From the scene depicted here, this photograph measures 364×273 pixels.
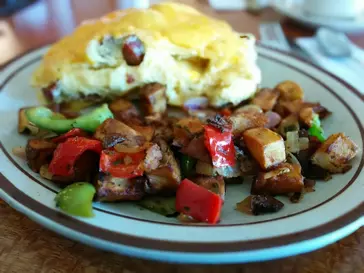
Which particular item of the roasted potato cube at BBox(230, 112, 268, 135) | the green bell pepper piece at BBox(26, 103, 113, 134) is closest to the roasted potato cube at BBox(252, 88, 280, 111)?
the roasted potato cube at BBox(230, 112, 268, 135)

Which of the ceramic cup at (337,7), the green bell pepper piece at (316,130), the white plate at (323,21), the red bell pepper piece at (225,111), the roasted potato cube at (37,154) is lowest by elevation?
the white plate at (323,21)

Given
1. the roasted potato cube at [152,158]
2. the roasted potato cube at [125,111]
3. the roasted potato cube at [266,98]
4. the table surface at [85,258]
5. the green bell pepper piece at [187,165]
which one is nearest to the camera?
the table surface at [85,258]

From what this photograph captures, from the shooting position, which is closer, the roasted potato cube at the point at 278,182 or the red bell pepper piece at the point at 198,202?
the red bell pepper piece at the point at 198,202

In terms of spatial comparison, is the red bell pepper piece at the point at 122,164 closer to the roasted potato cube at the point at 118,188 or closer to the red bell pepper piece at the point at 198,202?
the roasted potato cube at the point at 118,188

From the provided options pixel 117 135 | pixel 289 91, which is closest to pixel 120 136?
pixel 117 135

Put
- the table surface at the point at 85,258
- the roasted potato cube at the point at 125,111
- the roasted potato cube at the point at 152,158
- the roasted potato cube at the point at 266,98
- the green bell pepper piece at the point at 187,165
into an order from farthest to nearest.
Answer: the roasted potato cube at the point at 266,98, the roasted potato cube at the point at 125,111, the green bell pepper piece at the point at 187,165, the roasted potato cube at the point at 152,158, the table surface at the point at 85,258

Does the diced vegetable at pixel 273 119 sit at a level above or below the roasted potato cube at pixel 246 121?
below

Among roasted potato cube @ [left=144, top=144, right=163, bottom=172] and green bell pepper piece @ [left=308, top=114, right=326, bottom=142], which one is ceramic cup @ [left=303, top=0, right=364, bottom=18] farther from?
roasted potato cube @ [left=144, top=144, right=163, bottom=172]

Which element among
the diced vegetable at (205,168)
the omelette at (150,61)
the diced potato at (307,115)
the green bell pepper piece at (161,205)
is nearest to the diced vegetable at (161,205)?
the green bell pepper piece at (161,205)

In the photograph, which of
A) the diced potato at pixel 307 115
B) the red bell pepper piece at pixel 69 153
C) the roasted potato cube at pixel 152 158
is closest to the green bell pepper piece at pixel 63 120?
the red bell pepper piece at pixel 69 153
